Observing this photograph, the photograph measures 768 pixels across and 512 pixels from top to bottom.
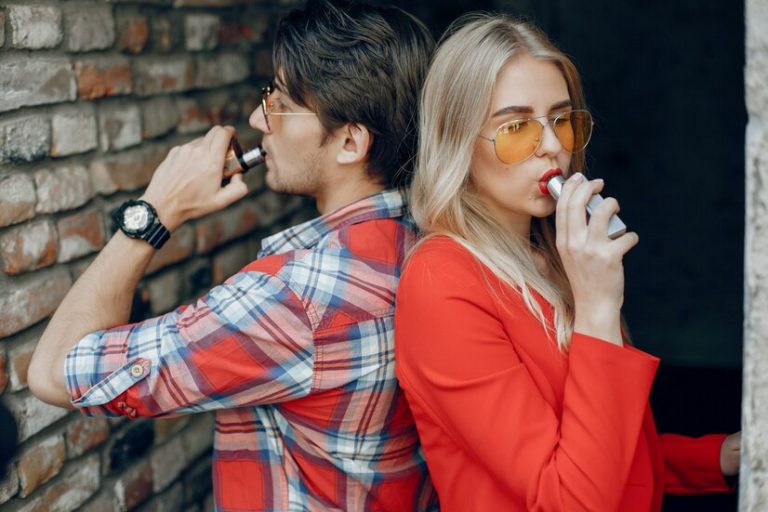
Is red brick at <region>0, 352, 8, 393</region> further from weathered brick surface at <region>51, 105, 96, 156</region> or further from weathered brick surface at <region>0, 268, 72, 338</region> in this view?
weathered brick surface at <region>51, 105, 96, 156</region>

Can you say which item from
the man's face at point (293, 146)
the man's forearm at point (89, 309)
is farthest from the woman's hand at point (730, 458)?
the man's forearm at point (89, 309)

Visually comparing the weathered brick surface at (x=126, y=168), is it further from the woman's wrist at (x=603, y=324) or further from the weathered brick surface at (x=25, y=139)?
the woman's wrist at (x=603, y=324)

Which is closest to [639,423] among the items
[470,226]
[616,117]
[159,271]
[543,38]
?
[470,226]

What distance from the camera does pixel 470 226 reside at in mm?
1689

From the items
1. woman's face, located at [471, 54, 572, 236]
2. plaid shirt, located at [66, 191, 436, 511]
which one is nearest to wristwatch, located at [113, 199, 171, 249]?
plaid shirt, located at [66, 191, 436, 511]

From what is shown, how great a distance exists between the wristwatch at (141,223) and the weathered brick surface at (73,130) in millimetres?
275

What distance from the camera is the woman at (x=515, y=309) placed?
56.6 inches

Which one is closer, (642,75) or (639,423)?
(639,423)

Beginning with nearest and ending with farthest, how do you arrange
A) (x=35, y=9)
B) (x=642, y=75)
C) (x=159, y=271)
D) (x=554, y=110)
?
(x=554, y=110), (x=35, y=9), (x=159, y=271), (x=642, y=75)

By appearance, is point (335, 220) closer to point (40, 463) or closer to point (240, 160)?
point (240, 160)

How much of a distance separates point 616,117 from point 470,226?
303cm

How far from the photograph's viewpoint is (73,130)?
203 centimetres

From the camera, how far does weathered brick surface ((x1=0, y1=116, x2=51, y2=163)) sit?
182cm

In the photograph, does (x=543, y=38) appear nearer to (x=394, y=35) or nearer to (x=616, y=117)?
(x=394, y=35)
